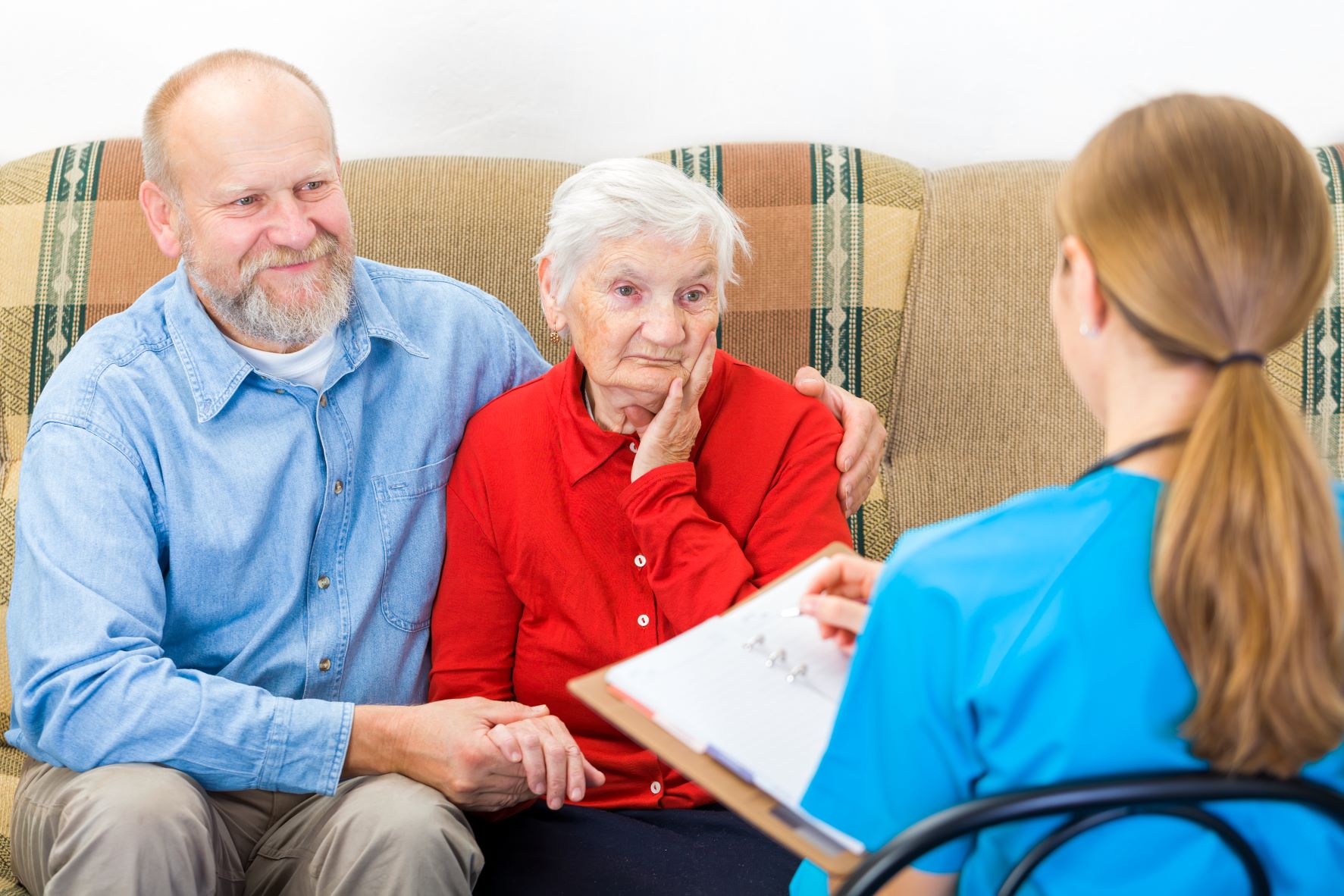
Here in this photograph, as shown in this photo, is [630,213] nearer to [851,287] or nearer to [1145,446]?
[851,287]

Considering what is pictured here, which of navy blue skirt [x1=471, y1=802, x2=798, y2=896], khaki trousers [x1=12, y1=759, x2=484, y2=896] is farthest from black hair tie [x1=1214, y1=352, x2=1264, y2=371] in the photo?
khaki trousers [x1=12, y1=759, x2=484, y2=896]

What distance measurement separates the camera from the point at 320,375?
168 centimetres

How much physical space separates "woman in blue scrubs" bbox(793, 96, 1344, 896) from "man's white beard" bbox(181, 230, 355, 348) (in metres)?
1.03

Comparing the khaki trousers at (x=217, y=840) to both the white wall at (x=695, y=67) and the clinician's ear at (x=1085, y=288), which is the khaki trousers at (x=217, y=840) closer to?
the clinician's ear at (x=1085, y=288)

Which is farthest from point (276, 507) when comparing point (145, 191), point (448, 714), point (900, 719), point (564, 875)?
point (900, 719)

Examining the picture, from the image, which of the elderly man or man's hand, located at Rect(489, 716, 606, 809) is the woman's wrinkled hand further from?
man's hand, located at Rect(489, 716, 606, 809)

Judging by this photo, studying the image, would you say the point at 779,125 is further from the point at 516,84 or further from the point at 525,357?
the point at 525,357

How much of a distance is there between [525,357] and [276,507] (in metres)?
0.46

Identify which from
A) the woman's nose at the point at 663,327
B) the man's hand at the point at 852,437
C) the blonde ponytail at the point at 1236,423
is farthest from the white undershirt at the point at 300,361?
the blonde ponytail at the point at 1236,423

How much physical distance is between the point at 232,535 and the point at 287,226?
433mm

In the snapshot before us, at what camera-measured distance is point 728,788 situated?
95 cm

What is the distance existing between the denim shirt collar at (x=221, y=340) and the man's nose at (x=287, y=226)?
13 cm

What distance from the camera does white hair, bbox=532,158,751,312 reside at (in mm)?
1497

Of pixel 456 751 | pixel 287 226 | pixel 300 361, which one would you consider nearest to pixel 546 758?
pixel 456 751
